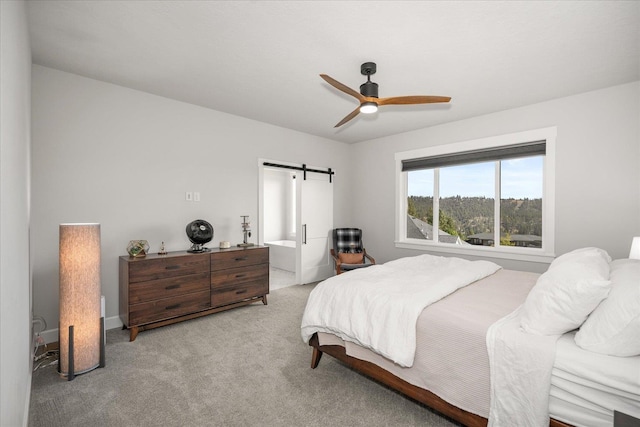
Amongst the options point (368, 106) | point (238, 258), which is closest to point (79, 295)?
point (238, 258)

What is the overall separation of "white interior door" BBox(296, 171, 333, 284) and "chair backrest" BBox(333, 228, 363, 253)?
1.09 ft

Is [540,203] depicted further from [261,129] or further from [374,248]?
[261,129]

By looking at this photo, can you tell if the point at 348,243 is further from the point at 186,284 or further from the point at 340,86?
the point at 340,86

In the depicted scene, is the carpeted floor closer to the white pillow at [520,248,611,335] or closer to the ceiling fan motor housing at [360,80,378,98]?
the white pillow at [520,248,611,335]

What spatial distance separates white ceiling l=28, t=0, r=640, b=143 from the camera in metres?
2.11

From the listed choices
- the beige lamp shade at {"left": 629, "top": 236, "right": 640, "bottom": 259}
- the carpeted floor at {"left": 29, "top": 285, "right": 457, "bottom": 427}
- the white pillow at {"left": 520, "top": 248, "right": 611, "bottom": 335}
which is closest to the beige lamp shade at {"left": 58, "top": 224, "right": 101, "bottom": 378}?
the carpeted floor at {"left": 29, "top": 285, "right": 457, "bottom": 427}

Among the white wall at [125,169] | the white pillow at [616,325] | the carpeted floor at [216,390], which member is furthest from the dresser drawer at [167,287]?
the white pillow at [616,325]

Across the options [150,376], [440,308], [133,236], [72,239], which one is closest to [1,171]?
[72,239]

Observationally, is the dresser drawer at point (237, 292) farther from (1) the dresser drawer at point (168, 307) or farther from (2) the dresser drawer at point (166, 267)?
(2) the dresser drawer at point (166, 267)

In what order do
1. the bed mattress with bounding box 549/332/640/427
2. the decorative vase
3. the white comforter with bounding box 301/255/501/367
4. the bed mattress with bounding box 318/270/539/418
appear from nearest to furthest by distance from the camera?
the bed mattress with bounding box 549/332/640/427
the bed mattress with bounding box 318/270/539/418
the white comforter with bounding box 301/255/501/367
the decorative vase

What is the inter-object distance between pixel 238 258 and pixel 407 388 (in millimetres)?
2601

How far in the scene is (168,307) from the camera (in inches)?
130

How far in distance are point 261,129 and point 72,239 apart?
117 inches

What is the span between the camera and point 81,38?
2.49 m
